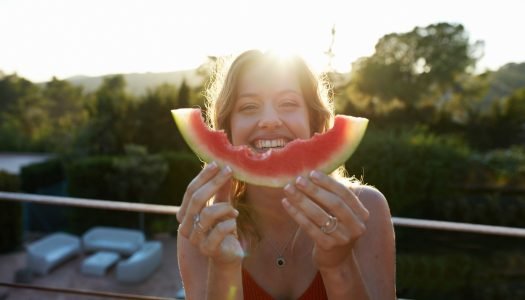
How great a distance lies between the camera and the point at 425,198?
14953mm

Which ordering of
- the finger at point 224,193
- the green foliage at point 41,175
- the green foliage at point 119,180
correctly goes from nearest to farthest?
the finger at point 224,193 → the green foliage at point 119,180 → the green foliage at point 41,175

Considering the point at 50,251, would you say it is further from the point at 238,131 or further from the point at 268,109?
the point at 268,109

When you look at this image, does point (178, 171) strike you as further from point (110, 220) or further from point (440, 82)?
point (440, 82)

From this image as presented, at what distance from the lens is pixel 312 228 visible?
4.04 ft

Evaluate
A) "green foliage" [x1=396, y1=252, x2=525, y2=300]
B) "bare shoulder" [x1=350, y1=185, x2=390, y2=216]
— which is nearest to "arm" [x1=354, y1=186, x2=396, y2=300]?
"bare shoulder" [x1=350, y1=185, x2=390, y2=216]

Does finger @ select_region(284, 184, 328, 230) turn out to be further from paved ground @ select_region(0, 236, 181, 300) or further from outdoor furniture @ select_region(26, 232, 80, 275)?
outdoor furniture @ select_region(26, 232, 80, 275)

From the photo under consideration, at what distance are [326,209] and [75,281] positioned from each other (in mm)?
14469

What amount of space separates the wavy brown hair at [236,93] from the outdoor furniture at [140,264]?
41.7 feet

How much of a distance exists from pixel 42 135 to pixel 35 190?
1496 centimetres

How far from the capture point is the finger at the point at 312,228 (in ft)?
4.01

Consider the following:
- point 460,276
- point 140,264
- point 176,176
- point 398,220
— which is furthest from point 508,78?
point 398,220

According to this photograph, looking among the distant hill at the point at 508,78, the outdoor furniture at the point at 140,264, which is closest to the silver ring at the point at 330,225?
the outdoor furniture at the point at 140,264

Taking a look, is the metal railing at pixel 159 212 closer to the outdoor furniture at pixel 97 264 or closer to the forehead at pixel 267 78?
the forehead at pixel 267 78

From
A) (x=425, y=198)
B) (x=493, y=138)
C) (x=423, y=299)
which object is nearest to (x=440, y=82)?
(x=493, y=138)
